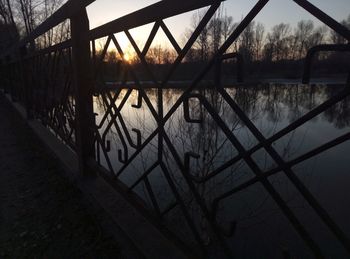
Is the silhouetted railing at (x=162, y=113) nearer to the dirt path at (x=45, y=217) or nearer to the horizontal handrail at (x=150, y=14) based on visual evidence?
the horizontal handrail at (x=150, y=14)

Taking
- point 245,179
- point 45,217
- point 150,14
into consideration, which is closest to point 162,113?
point 150,14

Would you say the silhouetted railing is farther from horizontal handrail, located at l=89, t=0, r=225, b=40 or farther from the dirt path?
the dirt path

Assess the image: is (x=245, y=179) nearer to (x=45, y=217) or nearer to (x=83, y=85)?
(x=45, y=217)

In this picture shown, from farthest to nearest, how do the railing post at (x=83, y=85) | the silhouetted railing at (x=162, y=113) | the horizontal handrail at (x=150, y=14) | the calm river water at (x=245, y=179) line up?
the calm river water at (x=245, y=179), the railing post at (x=83, y=85), the horizontal handrail at (x=150, y=14), the silhouetted railing at (x=162, y=113)

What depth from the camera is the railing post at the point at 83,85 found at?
2.32 m

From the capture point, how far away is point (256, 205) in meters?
5.16

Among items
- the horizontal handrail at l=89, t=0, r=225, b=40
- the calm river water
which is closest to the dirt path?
the calm river water

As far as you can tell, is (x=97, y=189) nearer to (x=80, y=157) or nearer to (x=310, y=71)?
(x=80, y=157)

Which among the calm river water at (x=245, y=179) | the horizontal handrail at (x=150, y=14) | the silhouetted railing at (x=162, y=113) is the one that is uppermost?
the horizontal handrail at (x=150, y=14)

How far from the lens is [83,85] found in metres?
2.44

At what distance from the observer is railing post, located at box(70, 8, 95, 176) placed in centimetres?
232

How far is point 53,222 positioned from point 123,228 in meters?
0.95

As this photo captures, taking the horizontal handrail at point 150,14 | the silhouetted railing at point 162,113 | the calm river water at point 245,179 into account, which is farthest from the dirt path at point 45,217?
the horizontal handrail at point 150,14

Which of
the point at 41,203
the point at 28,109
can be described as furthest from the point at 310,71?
the point at 28,109
